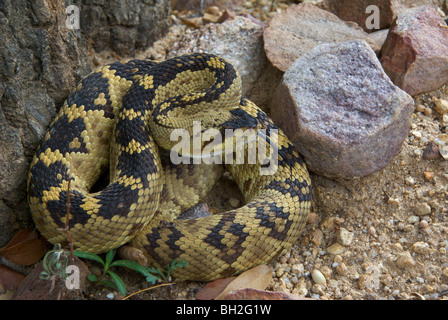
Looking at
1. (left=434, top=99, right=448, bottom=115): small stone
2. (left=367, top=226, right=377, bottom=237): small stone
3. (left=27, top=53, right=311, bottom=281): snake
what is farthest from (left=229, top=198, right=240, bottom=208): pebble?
(left=434, top=99, right=448, bottom=115): small stone

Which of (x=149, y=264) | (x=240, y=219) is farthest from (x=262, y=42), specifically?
(x=149, y=264)

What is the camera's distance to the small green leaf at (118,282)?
318 centimetres

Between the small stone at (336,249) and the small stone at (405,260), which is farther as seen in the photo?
the small stone at (336,249)

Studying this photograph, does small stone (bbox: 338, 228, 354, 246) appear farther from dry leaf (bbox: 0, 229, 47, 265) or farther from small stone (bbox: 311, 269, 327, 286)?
dry leaf (bbox: 0, 229, 47, 265)

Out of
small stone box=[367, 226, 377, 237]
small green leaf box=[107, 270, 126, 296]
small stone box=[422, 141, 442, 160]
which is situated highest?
small stone box=[422, 141, 442, 160]

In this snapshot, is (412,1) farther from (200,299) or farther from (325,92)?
(200,299)

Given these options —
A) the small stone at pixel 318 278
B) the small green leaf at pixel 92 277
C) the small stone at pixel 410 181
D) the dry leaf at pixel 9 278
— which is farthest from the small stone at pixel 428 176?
the dry leaf at pixel 9 278

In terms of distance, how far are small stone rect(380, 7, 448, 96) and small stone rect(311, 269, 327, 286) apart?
1815 millimetres

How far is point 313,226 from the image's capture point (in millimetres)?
3902

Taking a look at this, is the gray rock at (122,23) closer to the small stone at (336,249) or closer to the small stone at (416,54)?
the small stone at (416,54)

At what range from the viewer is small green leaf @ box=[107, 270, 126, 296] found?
318 centimetres

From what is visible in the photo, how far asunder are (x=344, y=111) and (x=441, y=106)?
111cm

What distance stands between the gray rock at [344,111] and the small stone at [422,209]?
1.38 feet

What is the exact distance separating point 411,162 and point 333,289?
1305 mm
